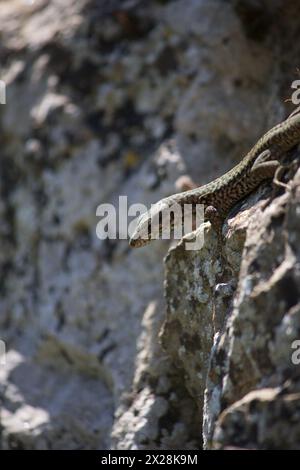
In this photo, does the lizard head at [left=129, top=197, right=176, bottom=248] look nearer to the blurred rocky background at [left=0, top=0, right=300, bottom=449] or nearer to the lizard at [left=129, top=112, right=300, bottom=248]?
the lizard at [left=129, top=112, right=300, bottom=248]

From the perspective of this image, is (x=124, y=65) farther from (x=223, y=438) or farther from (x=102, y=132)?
(x=223, y=438)

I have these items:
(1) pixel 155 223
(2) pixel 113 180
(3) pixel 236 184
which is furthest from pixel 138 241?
(2) pixel 113 180

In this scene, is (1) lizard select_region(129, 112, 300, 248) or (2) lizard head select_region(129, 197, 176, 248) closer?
(1) lizard select_region(129, 112, 300, 248)

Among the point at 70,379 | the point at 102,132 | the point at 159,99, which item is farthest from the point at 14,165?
the point at 70,379

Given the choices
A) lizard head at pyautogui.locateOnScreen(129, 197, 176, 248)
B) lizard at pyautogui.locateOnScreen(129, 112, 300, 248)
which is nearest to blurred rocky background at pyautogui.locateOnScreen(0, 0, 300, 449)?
lizard at pyautogui.locateOnScreen(129, 112, 300, 248)

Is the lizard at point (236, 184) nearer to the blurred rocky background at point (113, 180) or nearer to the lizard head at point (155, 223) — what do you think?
the lizard head at point (155, 223)

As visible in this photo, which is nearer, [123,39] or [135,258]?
[135,258]

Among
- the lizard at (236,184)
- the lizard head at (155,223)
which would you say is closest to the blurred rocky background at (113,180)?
the lizard at (236,184)
